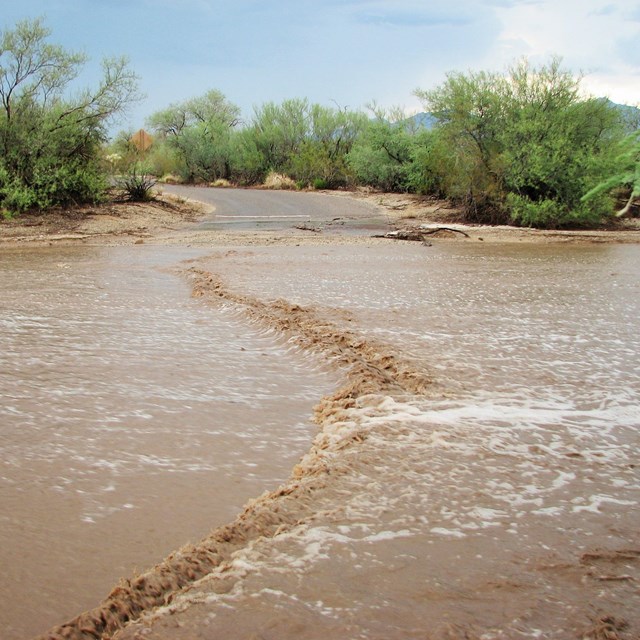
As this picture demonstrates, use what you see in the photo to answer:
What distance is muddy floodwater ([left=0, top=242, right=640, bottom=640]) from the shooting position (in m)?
2.19

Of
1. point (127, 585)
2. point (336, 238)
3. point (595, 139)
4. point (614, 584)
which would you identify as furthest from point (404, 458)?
point (595, 139)

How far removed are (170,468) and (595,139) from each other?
19478mm

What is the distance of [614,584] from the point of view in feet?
7.52

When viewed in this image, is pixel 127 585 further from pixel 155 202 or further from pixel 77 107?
pixel 155 202

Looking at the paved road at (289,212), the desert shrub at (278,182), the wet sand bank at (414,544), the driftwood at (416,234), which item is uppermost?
the desert shrub at (278,182)

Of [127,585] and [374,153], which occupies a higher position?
[374,153]

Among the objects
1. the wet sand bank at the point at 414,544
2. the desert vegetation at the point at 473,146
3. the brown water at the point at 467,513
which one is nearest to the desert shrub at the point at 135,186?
the desert vegetation at the point at 473,146

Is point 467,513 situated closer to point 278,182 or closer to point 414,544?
point 414,544

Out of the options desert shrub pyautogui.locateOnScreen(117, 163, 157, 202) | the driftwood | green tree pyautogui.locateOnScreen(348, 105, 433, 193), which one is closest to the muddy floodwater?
the driftwood

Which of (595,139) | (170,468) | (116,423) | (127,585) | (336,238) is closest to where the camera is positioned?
(127,585)

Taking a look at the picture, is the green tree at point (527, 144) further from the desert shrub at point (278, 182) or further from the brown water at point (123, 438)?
the desert shrub at point (278, 182)

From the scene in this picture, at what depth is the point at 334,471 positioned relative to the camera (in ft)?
10.3

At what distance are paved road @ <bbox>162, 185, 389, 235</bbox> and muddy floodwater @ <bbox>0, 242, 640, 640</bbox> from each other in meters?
12.9

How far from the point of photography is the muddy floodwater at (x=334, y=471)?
2.19m
